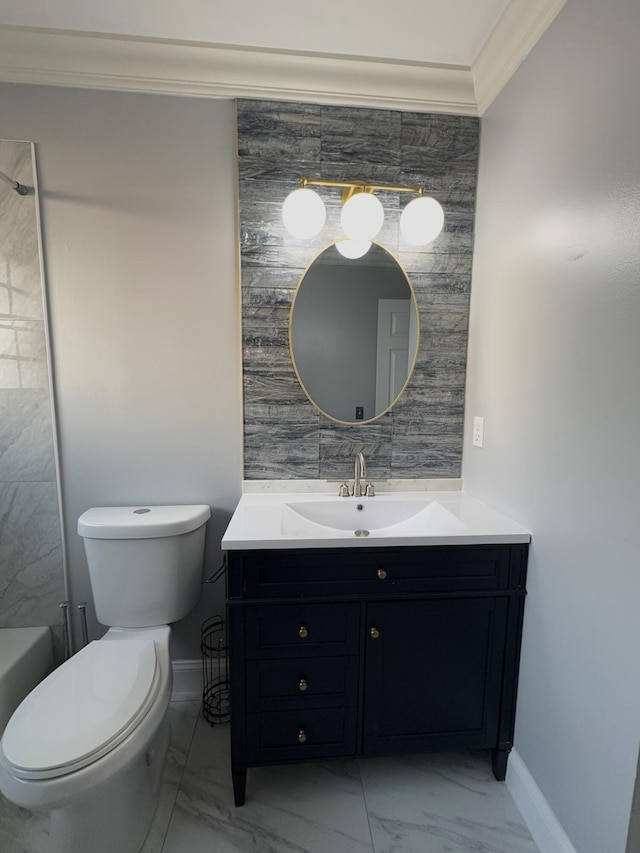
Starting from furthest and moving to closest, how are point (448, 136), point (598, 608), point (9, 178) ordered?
1. point (448, 136)
2. point (9, 178)
3. point (598, 608)

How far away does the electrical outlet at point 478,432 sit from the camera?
1517 mm

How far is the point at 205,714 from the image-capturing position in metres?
1.57

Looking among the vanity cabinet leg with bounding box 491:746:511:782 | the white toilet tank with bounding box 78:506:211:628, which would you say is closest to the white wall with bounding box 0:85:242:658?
the white toilet tank with bounding box 78:506:211:628

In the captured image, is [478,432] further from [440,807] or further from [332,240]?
[440,807]

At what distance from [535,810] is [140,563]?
4.67 ft

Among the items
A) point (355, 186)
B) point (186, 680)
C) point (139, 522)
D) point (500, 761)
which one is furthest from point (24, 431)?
point (500, 761)

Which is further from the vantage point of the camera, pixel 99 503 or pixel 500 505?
pixel 99 503

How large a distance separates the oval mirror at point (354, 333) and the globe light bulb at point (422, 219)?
0.40ft

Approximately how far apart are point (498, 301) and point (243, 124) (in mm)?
1121

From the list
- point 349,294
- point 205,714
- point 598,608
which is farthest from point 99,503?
point 598,608

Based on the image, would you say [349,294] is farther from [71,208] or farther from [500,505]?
[71,208]

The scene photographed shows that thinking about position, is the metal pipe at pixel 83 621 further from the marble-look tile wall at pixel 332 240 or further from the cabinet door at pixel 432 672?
the cabinet door at pixel 432 672

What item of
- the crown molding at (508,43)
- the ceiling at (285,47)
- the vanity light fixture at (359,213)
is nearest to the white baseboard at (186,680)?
the vanity light fixture at (359,213)

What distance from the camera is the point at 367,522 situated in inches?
59.2
